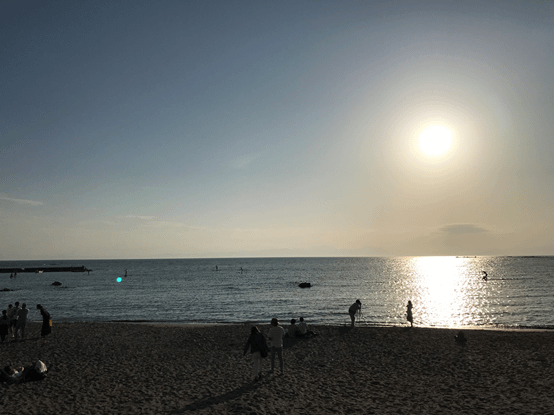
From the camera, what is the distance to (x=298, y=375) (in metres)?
13.9

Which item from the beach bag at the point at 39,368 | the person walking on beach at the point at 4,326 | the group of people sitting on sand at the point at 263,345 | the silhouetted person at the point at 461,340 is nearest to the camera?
the group of people sitting on sand at the point at 263,345

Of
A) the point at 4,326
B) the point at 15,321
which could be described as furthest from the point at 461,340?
the point at 15,321

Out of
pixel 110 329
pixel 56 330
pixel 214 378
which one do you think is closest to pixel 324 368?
pixel 214 378

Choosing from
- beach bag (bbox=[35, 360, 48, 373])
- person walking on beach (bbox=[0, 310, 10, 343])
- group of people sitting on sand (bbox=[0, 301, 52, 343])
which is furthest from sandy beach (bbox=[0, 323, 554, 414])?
group of people sitting on sand (bbox=[0, 301, 52, 343])

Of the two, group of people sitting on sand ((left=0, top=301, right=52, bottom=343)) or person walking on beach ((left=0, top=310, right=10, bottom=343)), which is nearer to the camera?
person walking on beach ((left=0, top=310, right=10, bottom=343))

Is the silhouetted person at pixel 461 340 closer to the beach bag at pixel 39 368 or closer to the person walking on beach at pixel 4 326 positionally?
the beach bag at pixel 39 368

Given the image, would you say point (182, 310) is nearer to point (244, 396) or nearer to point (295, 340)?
point (295, 340)

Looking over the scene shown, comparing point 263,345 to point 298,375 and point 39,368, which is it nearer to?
point 298,375

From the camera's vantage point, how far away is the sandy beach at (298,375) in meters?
10.6

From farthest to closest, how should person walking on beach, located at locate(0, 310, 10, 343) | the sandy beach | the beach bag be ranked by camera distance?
person walking on beach, located at locate(0, 310, 10, 343), the beach bag, the sandy beach

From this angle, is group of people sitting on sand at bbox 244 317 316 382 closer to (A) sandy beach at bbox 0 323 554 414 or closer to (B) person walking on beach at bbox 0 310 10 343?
(A) sandy beach at bbox 0 323 554 414

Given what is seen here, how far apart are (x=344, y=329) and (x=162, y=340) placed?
37.0 feet

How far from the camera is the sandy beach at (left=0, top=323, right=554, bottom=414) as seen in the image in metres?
10.6

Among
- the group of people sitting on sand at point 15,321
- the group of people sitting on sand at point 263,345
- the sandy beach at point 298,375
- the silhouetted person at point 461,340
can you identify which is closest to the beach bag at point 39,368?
the sandy beach at point 298,375
